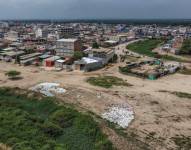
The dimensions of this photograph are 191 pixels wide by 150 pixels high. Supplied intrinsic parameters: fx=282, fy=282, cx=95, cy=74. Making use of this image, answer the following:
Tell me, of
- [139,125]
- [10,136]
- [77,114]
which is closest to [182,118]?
[139,125]

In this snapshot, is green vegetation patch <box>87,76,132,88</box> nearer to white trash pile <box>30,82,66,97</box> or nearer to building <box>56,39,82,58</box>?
white trash pile <box>30,82,66,97</box>

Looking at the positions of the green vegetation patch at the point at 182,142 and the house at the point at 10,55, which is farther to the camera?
the house at the point at 10,55

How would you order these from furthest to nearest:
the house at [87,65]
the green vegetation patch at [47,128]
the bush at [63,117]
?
the house at [87,65], the bush at [63,117], the green vegetation patch at [47,128]

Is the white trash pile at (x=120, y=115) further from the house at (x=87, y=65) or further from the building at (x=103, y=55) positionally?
the building at (x=103, y=55)

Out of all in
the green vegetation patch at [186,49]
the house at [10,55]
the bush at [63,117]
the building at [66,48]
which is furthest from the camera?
the green vegetation patch at [186,49]

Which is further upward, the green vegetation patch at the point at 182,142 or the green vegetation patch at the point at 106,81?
the green vegetation patch at the point at 106,81

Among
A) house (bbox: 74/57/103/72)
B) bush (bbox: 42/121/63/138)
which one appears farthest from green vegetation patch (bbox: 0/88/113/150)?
house (bbox: 74/57/103/72)

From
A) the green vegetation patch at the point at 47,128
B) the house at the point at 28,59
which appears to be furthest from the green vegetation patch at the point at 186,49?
the green vegetation patch at the point at 47,128

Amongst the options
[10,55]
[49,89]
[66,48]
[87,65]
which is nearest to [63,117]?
[49,89]
